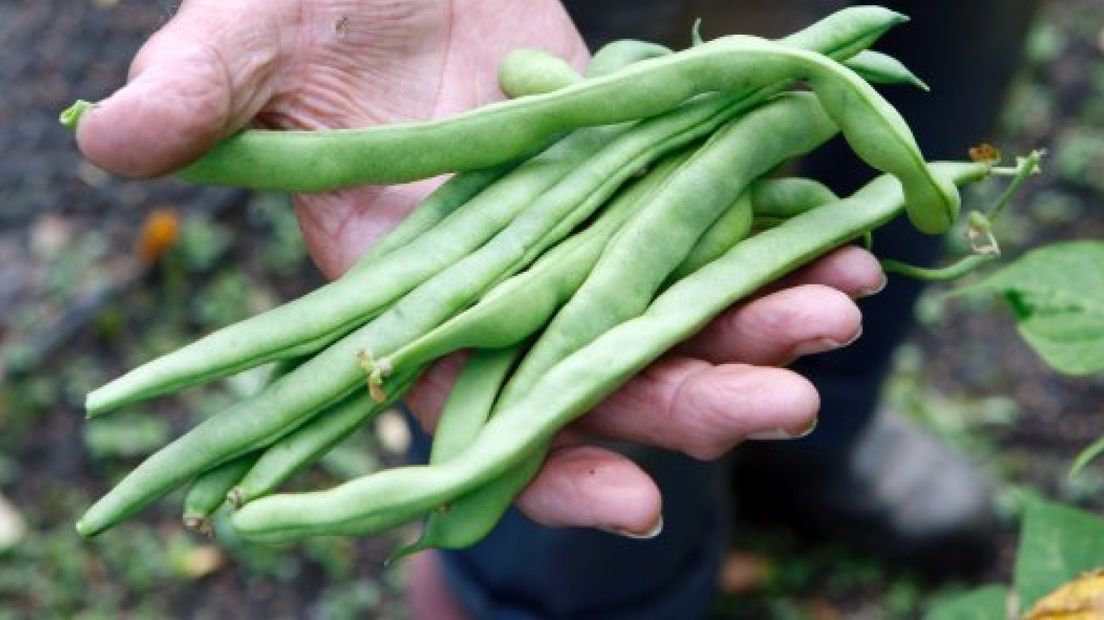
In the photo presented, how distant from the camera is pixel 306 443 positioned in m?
1.37

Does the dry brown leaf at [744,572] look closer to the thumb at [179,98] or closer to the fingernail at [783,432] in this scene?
the fingernail at [783,432]

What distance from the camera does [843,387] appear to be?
2.71m

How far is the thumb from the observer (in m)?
1.33

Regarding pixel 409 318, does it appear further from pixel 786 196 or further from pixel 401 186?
pixel 786 196

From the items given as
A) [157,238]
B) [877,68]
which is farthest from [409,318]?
[157,238]

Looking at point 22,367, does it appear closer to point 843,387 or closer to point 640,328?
point 843,387

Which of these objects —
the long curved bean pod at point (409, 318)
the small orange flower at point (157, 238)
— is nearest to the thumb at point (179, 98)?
the long curved bean pod at point (409, 318)

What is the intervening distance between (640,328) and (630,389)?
3.4 inches

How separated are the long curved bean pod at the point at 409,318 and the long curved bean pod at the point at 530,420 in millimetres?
85

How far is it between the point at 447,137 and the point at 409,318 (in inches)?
8.7

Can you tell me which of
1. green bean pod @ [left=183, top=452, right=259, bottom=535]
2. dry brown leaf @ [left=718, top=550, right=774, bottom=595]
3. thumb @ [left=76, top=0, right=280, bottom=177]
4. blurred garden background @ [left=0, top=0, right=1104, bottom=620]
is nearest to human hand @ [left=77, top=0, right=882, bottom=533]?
thumb @ [left=76, top=0, right=280, bottom=177]

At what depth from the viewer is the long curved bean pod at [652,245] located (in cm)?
134

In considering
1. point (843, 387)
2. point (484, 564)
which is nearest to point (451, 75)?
point (484, 564)

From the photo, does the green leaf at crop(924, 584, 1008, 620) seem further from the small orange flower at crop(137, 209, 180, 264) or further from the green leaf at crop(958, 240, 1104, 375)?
the small orange flower at crop(137, 209, 180, 264)
